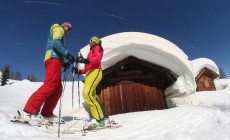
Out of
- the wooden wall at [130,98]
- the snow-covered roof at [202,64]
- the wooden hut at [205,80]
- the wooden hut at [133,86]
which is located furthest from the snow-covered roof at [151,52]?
the wooden hut at [205,80]

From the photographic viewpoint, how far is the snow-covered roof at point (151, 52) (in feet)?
23.2

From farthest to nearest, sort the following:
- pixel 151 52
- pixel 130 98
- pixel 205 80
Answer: pixel 205 80, pixel 130 98, pixel 151 52

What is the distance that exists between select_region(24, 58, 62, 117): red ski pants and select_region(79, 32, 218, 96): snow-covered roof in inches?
120

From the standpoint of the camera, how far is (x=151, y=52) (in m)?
7.59

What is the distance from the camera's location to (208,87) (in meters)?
23.0

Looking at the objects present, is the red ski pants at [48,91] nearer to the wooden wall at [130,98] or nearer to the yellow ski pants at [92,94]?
the yellow ski pants at [92,94]

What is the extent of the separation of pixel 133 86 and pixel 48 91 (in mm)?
5230

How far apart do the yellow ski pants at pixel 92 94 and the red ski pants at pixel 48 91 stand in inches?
26.0

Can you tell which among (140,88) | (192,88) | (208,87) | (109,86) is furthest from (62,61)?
A: (208,87)

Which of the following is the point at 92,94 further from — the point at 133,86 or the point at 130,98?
the point at 133,86

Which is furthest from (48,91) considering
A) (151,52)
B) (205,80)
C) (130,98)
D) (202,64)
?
(205,80)

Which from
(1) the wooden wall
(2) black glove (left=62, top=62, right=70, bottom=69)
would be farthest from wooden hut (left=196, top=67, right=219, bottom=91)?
(2) black glove (left=62, top=62, right=70, bottom=69)

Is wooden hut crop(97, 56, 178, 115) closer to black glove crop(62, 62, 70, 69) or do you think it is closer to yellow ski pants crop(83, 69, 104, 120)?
black glove crop(62, 62, 70, 69)

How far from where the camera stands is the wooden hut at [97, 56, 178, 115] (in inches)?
330
